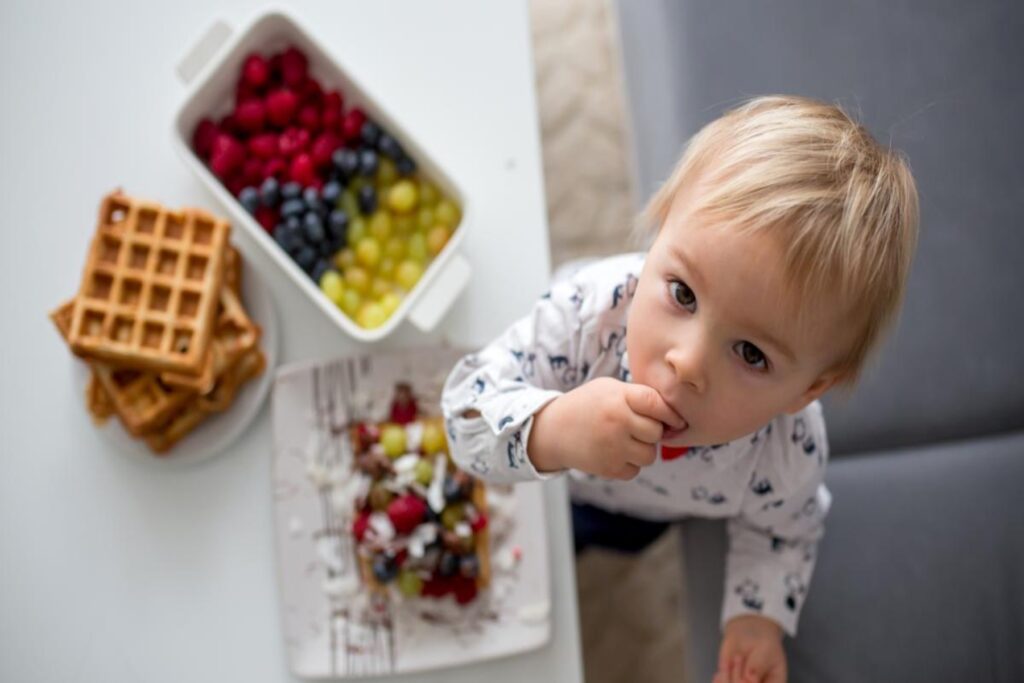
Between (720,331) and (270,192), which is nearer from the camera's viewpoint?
(720,331)

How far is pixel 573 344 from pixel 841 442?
0.42 m

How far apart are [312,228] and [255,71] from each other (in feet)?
0.55

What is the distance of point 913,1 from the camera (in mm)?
1077

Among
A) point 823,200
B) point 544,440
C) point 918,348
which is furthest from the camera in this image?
point 918,348

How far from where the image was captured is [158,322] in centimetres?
82

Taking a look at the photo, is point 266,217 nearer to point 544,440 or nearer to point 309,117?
point 309,117

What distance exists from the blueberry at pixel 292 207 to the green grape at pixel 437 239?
0.43 ft

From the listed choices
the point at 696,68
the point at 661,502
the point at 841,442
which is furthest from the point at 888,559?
the point at 696,68

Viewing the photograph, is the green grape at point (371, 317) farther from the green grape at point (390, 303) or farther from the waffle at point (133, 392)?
the waffle at point (133, 392)

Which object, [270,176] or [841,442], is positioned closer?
[270,176]

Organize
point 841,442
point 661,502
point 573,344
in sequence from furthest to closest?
point 841,442, point 661,502, point 573,344

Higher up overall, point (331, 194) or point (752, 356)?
point (331, 194)

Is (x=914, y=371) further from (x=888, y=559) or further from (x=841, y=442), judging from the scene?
(x=888, y=559)

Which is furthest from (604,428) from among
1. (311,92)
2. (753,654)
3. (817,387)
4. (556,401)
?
(311,92)
